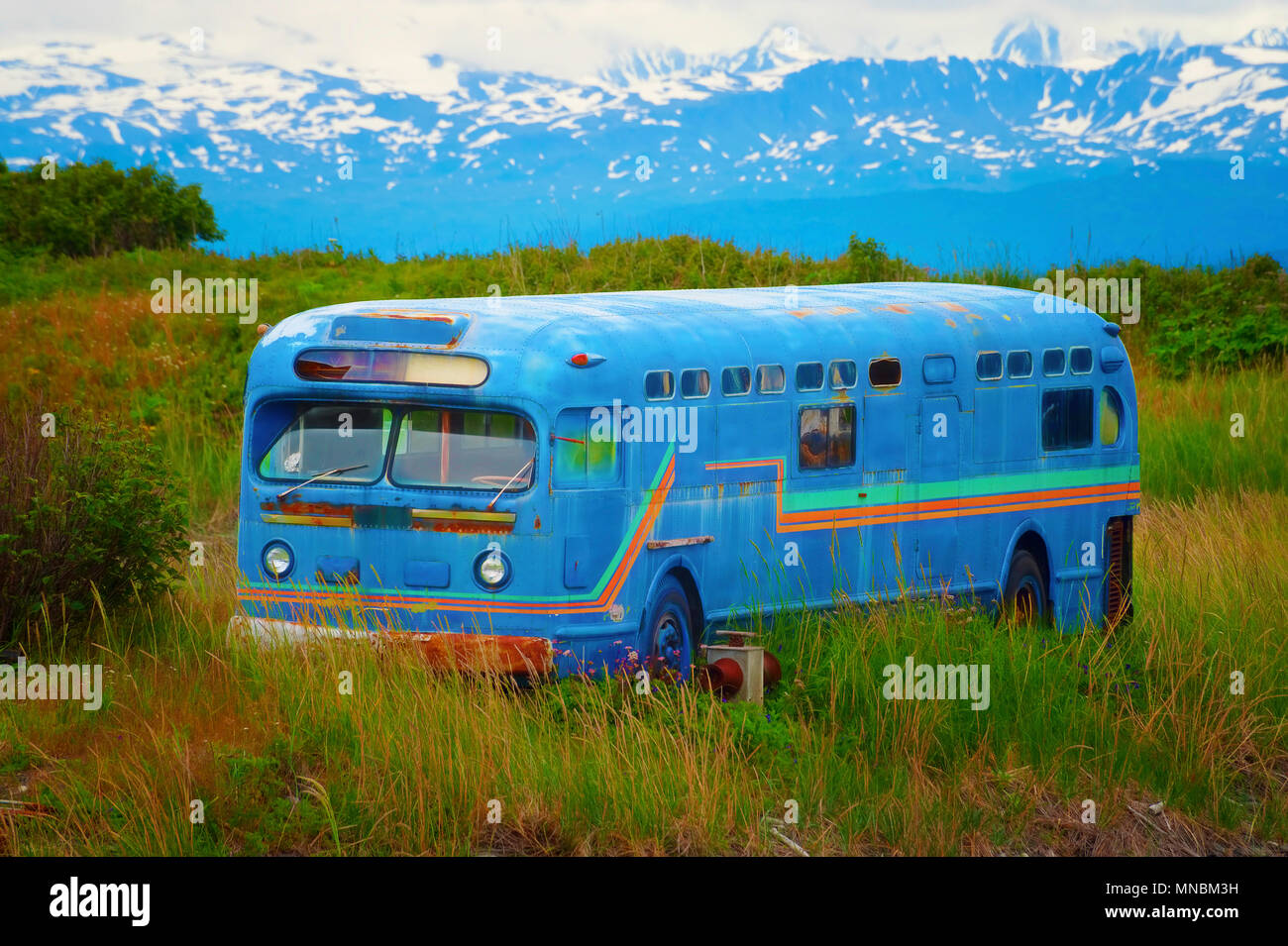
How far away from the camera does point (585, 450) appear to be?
32.1ft

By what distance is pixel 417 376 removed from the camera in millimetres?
10023

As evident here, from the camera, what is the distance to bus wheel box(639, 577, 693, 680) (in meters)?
10.0

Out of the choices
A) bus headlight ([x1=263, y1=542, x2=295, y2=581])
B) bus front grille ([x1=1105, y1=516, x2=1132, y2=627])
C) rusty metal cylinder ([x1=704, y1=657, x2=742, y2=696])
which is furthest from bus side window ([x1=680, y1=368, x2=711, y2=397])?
bus front grille ([x1=1105, y1=516, x2=1132, y2=627])

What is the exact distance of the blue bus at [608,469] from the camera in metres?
9.70

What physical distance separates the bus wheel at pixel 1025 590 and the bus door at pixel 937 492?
0.74 m

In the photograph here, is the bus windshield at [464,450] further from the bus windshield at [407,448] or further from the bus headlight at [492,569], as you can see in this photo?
the bus headlight at [492,569]

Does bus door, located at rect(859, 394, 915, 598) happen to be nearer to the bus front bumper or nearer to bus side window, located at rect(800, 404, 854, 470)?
bus side window, located at rect(800, 404, 854, 470)

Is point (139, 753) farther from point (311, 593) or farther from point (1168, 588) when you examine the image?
point (1168, 588)

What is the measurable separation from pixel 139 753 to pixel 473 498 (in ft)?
7.91

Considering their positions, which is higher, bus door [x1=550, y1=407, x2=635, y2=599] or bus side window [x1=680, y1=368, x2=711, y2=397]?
bus side window [x1=680, y1=368, x2=711, y2=397]
